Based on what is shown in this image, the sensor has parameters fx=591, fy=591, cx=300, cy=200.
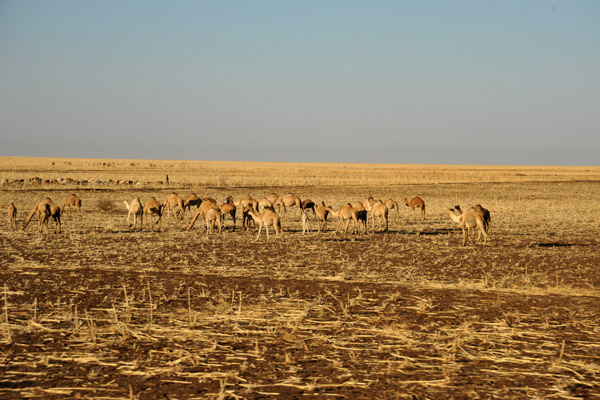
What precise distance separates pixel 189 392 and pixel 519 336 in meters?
5.03

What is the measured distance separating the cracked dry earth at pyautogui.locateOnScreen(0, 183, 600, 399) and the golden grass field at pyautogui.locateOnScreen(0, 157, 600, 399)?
34mm

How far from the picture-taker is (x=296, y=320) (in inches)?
379

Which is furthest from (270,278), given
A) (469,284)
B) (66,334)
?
(66,334)

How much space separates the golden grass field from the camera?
22.8 ft

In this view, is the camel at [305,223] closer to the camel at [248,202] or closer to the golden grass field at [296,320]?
the camel at [248,202]

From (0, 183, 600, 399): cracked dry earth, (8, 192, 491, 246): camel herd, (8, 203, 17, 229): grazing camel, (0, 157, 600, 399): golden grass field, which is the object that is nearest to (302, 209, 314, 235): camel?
(8, 192, 491, 246): camel herd

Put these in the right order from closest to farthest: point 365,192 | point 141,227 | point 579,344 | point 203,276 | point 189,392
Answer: point 189,392
point 579,344
point 203,276
point 141,227
point 365,192

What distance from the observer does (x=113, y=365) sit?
7488 mm

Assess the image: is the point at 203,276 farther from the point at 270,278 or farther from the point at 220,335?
the point at 220,335

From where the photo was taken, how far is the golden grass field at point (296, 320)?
6941mm

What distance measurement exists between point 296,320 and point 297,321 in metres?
0.06

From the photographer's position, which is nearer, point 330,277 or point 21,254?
point 330,277

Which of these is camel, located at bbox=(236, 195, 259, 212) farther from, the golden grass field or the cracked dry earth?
the cracked dry earth

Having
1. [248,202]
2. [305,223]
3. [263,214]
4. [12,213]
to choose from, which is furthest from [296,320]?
[12,213]
